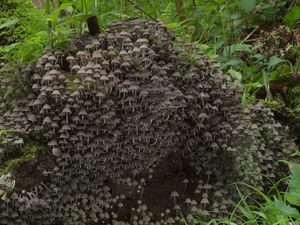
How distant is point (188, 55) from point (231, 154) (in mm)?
749

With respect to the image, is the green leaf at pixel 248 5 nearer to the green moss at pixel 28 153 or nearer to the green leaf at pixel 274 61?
the green leaf at pixel 274 61

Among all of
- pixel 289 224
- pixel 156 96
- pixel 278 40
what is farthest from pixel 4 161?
pixel 278 40

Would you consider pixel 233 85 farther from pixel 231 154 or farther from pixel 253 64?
pixel 253 64

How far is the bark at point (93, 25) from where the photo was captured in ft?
9.93

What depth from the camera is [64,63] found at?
2883mm

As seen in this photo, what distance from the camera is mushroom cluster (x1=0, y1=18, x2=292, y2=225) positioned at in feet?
8.32

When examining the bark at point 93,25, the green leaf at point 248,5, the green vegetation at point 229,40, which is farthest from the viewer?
the green leaf at point 248,5

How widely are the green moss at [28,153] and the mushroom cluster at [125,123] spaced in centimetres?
7

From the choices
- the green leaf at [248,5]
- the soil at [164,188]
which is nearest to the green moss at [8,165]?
the soil at [164,188]

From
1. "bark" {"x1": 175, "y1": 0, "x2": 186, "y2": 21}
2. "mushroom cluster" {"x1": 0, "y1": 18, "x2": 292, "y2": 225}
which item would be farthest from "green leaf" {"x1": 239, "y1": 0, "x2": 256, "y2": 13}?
"mushroom cluster" {"x1": 0, "y1": 18, "x2": 292, "y2": 225}

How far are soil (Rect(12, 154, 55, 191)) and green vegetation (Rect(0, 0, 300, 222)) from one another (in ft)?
0.13

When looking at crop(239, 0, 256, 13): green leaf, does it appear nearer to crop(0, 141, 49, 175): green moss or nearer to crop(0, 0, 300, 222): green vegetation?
crop(0, 0, 300, 222): green vegetation

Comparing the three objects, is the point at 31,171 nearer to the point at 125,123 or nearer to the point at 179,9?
the point at 125,123

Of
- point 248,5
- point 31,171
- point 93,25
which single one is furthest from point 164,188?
point 248,5
